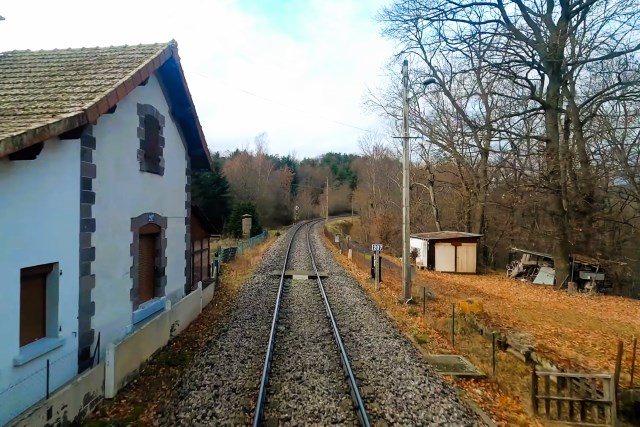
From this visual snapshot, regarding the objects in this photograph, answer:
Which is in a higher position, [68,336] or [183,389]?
[68,336]

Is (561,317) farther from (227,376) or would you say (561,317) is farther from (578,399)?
(227,376)

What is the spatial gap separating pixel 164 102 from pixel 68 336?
19.3 ft

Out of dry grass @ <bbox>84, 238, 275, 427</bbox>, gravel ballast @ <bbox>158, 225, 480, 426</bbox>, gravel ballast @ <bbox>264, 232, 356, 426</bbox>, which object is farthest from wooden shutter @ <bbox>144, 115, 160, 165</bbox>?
gravel ballast @ <bbox>264, 232, 356, 426</bbox>

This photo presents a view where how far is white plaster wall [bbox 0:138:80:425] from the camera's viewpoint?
195 inches

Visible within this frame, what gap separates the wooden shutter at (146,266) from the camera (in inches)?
360

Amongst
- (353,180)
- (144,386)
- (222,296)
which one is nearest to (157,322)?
(144,386)

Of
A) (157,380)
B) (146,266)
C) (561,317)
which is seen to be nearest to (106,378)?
(157,380)

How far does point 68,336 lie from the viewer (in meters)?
6.24

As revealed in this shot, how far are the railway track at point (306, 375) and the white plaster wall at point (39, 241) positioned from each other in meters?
2.92

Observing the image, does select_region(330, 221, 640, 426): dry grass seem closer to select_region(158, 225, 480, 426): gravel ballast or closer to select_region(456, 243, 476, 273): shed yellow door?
select_region(158, 225, 480, 426): gravel ballast

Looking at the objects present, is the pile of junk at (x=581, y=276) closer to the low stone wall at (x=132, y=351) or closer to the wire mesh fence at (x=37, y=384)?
the low stone wall at (x=132, y=351)

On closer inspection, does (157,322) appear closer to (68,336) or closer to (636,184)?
(68,336)

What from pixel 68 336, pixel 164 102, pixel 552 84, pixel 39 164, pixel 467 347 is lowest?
pixel 467 347

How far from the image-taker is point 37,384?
5.49m
